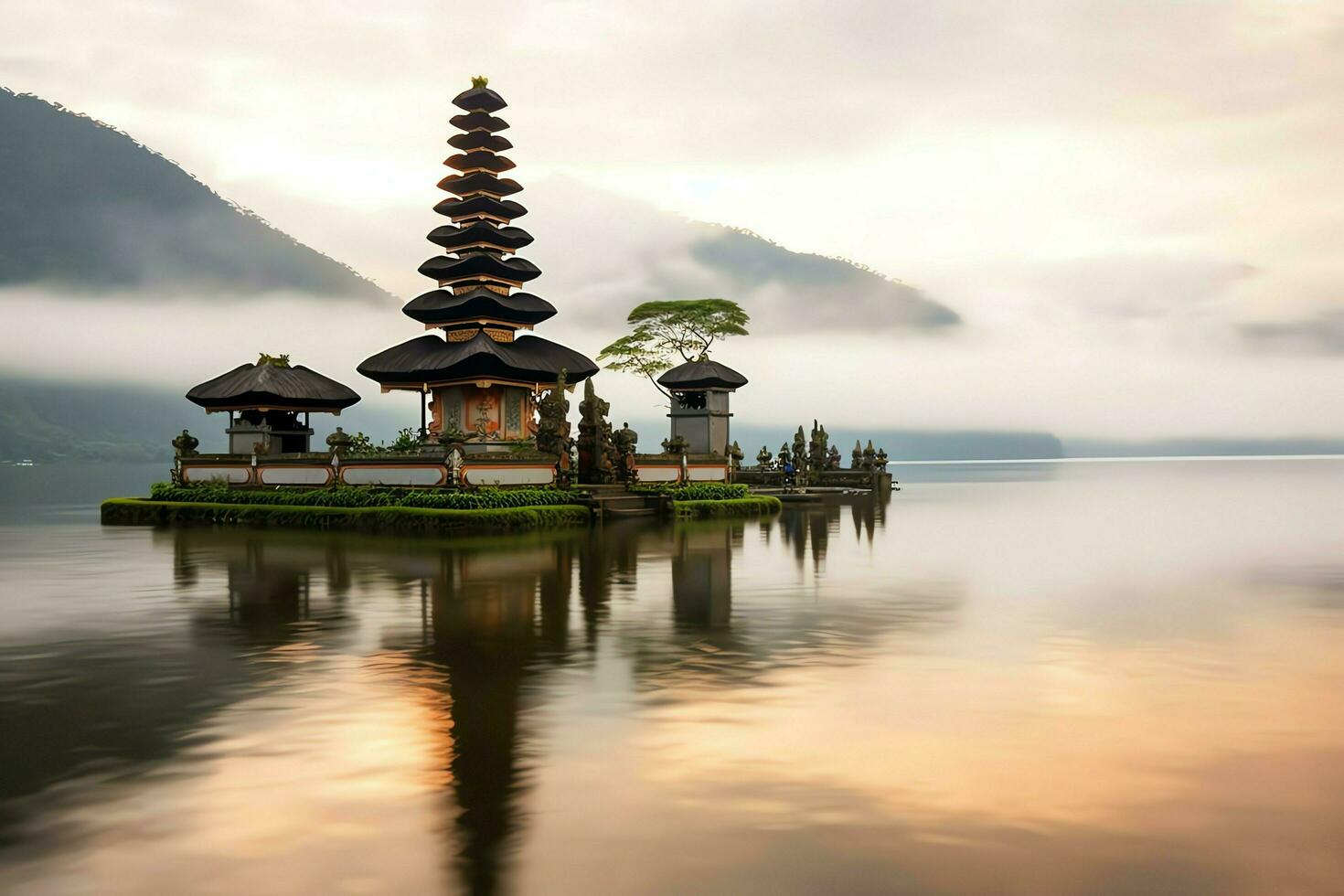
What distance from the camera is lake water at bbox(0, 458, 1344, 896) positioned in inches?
212

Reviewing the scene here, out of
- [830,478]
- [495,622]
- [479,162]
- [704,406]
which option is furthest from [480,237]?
[495,622]

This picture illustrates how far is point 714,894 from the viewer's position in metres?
4.93

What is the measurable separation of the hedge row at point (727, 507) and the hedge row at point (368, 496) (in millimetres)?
4675

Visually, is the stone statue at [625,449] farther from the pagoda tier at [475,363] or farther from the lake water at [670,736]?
the lake water at [670,736]

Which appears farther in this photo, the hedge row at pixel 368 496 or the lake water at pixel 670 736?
the hedge row at pixel 368 496

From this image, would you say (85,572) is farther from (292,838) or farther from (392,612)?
(292,838)

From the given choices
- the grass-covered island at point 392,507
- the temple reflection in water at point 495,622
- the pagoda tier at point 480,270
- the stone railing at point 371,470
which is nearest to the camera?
the temple reflection in water at point 495,622

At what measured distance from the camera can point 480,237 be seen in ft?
143

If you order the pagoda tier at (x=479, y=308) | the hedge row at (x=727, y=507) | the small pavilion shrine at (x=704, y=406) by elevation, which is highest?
the pagoda tier at (x=479, y=308)

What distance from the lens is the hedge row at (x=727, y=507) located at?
36594 millimetres

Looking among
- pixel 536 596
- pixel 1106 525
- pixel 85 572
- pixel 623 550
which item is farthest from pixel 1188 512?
pixel 85 572

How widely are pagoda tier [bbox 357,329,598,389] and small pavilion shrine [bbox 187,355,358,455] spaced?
6.29ft

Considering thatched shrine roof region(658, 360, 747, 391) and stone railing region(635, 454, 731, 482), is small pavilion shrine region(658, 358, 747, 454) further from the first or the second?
stone railing region(635, 454, 731, 482)

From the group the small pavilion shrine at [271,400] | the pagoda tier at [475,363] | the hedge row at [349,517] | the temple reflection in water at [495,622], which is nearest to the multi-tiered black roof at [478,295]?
the pagoda tier at [475,363]
